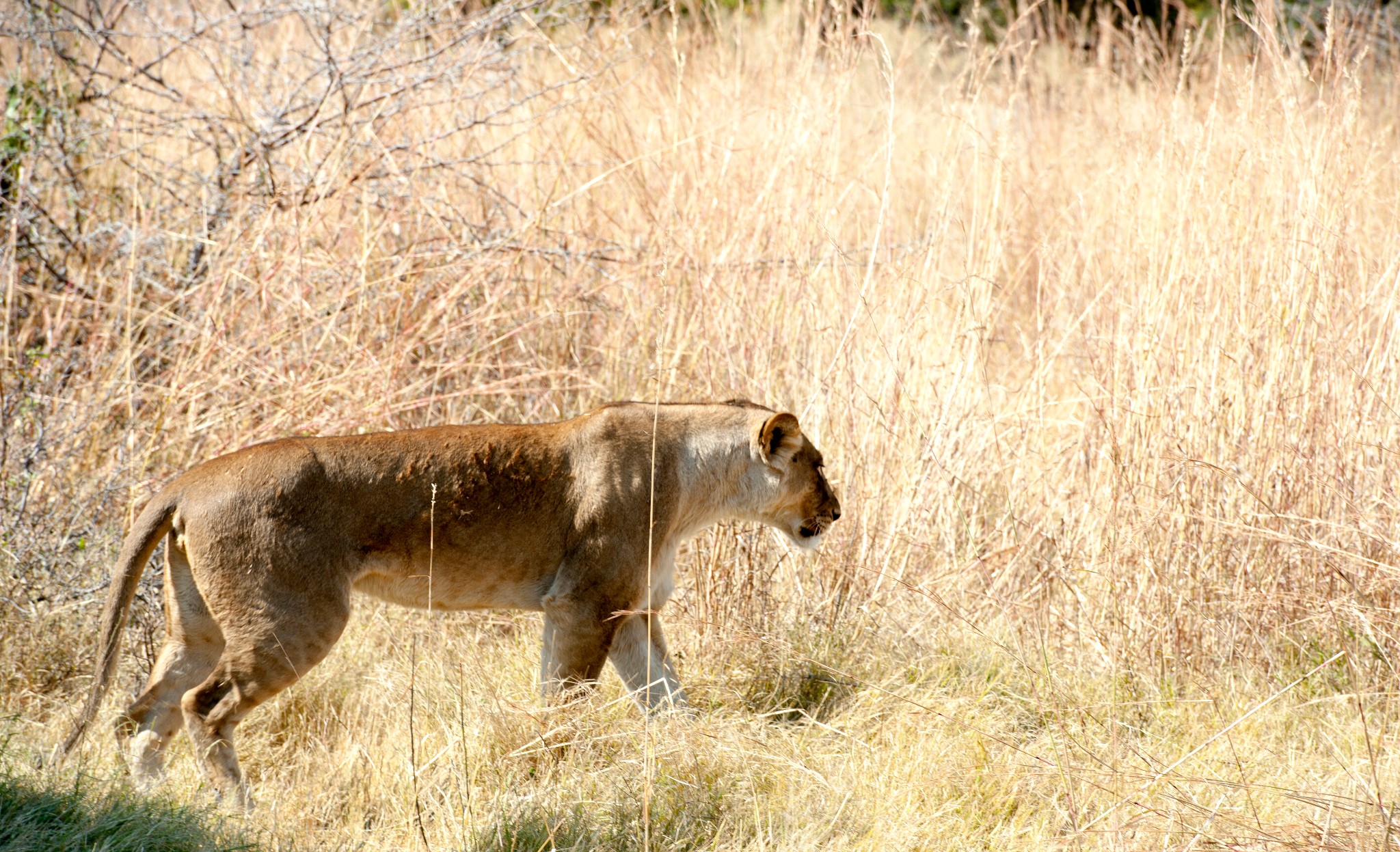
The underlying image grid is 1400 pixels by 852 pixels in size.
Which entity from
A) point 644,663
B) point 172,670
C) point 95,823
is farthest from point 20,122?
point 644,663

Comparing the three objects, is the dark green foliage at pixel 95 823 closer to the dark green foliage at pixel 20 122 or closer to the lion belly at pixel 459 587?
the lion belly at pixel 459 587

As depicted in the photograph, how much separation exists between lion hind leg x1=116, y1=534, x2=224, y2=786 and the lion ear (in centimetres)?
180

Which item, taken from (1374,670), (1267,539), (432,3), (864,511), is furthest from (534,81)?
(1374,670)

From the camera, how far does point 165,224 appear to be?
6336 millimetres

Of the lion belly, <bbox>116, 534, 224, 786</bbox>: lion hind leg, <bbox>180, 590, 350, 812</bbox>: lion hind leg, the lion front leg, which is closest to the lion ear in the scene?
the lion front leg

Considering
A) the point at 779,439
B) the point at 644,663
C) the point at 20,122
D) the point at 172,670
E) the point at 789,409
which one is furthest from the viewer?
the point at 20,122

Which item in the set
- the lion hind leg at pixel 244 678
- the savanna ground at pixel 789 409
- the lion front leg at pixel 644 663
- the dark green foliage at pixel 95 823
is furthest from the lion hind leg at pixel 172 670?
the lion front leg at pixel 644 663

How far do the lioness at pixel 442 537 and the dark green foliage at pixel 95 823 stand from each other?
195 millimetres

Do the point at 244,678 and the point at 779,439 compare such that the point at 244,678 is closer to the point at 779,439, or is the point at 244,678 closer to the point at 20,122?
the point at 779,439

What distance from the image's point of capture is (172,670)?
13.2 feet

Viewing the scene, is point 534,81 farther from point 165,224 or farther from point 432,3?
point 165,224

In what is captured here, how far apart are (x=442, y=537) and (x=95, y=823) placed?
3.98ft

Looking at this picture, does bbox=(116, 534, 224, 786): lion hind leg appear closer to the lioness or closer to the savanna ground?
the lioness

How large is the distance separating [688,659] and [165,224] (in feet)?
11.3
